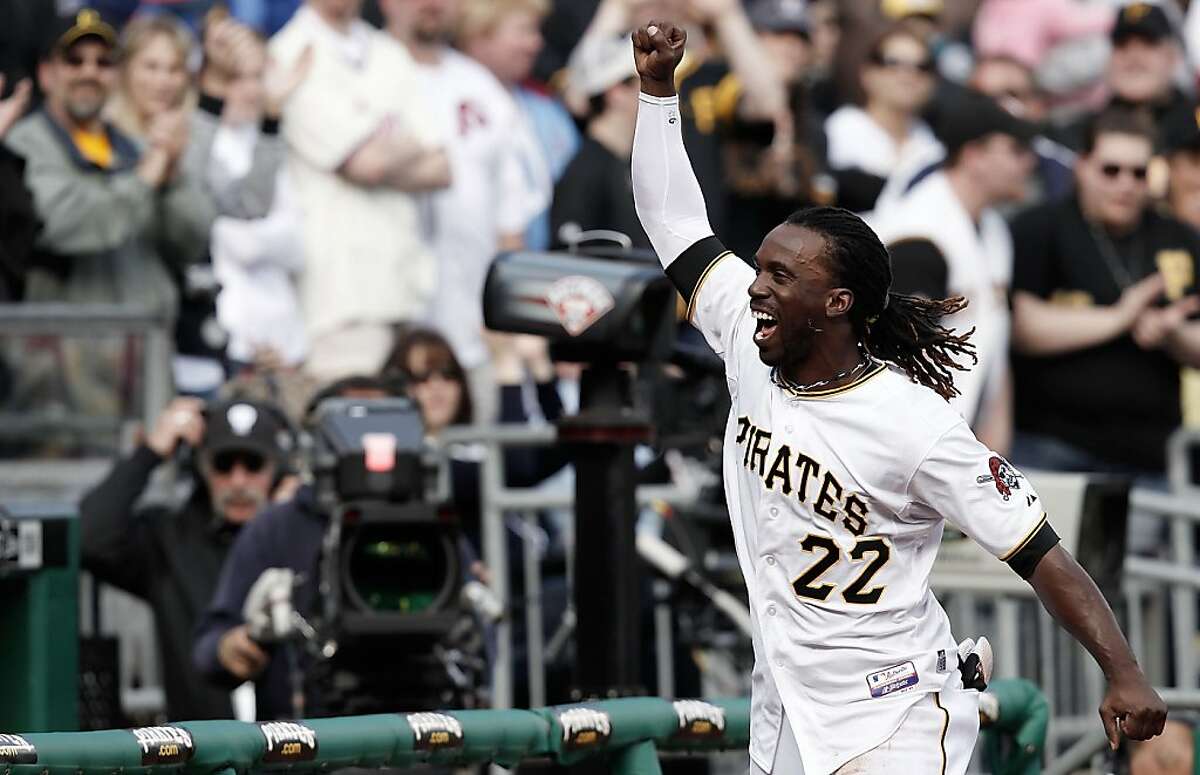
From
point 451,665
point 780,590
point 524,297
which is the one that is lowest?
point 451,665

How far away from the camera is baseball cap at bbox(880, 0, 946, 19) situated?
1145 cm

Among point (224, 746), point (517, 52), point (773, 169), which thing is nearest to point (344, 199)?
point (517, 52)

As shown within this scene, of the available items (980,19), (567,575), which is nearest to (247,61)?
(567,575)

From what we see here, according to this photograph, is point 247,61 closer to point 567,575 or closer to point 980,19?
point 567,575

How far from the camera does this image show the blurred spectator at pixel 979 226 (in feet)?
30.6

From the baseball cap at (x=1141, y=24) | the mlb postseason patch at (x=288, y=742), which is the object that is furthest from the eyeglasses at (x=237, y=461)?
the baseball cap at (x=1141, y=24)

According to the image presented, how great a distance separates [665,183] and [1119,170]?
506 centimetres

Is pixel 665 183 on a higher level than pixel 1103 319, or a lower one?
higher

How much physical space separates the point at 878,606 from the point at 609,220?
508 centimetres

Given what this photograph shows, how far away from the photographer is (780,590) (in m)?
4.80

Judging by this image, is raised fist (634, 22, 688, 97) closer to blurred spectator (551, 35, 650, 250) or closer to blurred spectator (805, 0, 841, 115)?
blurred spectator (551, 35, 650, 250)

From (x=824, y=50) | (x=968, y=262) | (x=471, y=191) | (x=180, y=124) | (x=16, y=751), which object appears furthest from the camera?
(x=824, y=50)

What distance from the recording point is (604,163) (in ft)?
32.0

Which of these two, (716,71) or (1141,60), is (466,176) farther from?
(1141,60)
